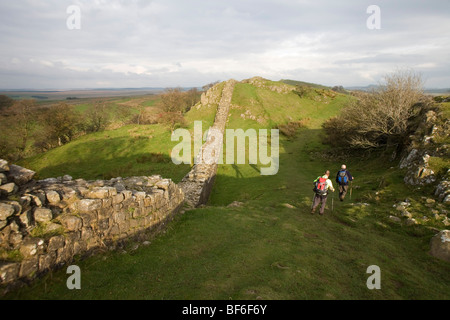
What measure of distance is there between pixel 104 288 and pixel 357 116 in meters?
30.0

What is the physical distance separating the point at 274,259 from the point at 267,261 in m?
0.31

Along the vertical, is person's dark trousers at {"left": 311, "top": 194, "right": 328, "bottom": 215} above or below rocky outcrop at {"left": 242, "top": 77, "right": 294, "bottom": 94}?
below

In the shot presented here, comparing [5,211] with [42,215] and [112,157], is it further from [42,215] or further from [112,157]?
[112,157]

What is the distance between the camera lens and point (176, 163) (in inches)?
1218

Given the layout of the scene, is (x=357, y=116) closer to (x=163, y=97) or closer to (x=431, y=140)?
(x=431, y=140)

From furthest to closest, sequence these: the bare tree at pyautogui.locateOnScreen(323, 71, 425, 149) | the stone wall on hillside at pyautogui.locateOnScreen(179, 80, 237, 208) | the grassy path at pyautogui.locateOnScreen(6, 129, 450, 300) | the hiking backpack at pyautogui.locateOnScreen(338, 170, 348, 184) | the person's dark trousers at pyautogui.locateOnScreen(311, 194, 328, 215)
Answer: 1. the bare tree at pyautogui.locateOnScreen(323, 71, 425, 149)
2. the stone wall on hillside at pyautogui.locateOnScreen(179, 80, 237, 208)
3. the hiking backpack at pyautogui.locateOnScreen(338, 170, 348, 184)
4. the person's dark trousers at pyautogui.locateOnScreen(311, 194, 328, 215)
5. the grassy path at pyautogui.locateOnScreen(6, 129, 450, 300)

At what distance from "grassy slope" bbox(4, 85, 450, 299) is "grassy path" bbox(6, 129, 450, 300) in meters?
0.03

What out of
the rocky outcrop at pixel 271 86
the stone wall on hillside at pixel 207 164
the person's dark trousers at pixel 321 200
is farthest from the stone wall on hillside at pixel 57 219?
the rocky outcrop at pixel 271 86

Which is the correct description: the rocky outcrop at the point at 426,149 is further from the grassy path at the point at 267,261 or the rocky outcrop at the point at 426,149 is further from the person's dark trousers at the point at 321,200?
the person's dark trousers at the point at 321,200

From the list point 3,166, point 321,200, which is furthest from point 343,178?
point 3,166

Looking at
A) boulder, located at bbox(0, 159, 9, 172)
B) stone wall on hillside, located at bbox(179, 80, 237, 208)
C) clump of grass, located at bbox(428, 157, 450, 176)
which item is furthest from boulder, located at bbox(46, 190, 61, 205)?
clump of grass, located at bbox(428, 157, 450, 176)
